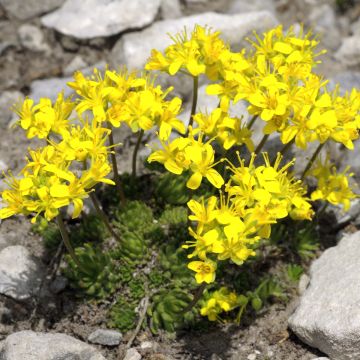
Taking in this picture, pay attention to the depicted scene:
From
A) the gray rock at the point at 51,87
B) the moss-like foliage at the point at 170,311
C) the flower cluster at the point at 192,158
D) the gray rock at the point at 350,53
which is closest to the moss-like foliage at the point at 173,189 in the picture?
the moss-like foliage at the point at 170,311

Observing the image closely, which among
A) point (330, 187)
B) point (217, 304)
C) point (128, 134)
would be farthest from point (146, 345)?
point (128, 134)

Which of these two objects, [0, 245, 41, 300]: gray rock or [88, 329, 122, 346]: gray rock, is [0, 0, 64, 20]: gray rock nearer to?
[0, 245, 41, 300]: gray rock

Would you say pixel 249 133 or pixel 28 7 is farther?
pixel 28 7

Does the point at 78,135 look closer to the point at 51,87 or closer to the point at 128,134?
the point at 128,134

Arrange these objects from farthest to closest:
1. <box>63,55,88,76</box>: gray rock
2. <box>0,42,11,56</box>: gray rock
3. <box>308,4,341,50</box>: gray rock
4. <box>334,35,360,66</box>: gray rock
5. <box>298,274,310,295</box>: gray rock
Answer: <box>308,4,341,50</box>: gray rock, <box>334,35,360,66</box>: gray rock, <box>0,42,11,56</box>: gray rock, <box>63,55,88,76</box>: gray rock, <box>298,274,310,295</box>: gray rock

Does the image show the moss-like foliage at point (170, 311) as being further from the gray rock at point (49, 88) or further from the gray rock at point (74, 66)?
the gray rock at point (74, 66)

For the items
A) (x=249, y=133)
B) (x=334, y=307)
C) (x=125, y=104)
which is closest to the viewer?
(x=125, y=104)

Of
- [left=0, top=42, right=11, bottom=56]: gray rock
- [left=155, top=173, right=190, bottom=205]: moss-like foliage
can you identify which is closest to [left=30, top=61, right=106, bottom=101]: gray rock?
[left=0, top=42, right=11, bottom=56]: gray rock
